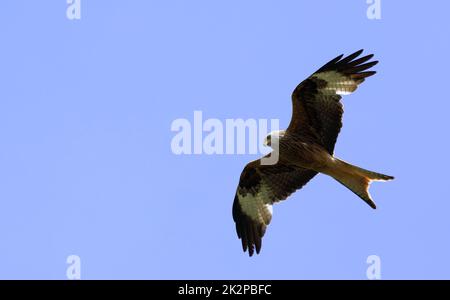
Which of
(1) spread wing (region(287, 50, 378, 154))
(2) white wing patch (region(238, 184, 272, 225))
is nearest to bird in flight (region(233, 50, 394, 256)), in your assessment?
(1) spread wing (region(287, 50, 378, 154))

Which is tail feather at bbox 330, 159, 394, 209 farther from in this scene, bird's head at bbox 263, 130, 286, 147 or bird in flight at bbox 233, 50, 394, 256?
bird's head at bbox 263, 130, 286, 147

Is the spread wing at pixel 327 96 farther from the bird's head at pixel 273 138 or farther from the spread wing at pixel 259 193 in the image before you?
the spread wing at pixel 259 193

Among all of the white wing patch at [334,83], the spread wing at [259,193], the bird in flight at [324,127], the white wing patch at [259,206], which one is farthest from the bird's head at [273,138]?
the white wing patch at [259,206]

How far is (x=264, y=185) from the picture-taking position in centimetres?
1327

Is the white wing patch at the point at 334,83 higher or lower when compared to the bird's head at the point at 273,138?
higher

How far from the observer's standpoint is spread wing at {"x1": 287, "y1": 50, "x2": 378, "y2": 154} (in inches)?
482

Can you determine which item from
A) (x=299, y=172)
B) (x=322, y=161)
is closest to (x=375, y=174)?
(x=322, y=161)

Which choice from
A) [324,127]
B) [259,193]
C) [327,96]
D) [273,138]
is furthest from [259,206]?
[327,96]

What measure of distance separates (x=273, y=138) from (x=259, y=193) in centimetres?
126

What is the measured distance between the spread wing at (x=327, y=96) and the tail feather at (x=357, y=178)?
45 cm

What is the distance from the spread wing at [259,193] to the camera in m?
13.1
